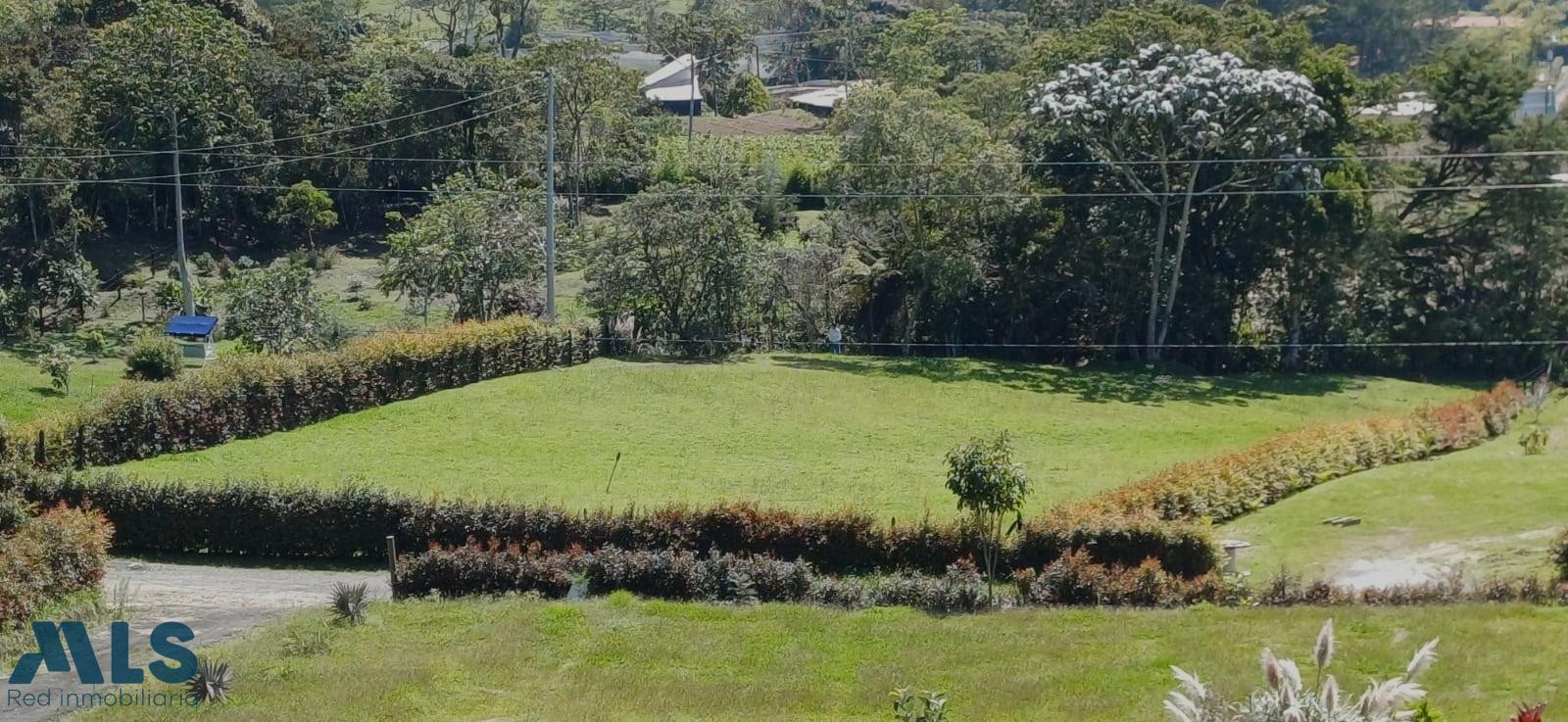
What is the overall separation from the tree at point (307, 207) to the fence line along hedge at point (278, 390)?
64.8 feet

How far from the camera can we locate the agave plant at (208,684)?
18.1 m

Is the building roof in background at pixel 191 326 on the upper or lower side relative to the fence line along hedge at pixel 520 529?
upper

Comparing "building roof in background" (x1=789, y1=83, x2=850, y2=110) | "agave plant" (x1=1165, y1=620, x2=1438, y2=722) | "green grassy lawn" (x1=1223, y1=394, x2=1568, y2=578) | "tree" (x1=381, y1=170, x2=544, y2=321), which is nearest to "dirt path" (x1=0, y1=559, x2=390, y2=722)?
"agave plant" (x1=1165, y1=620, x2=1438, y2=722)

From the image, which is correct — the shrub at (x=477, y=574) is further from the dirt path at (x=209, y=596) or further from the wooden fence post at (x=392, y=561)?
the dirt path at (x=209, y=596)

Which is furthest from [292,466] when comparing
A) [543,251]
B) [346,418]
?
[543,251]

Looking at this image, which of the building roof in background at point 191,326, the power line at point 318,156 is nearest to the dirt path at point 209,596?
the building roof in background at point 191,326

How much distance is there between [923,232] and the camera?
4719 centimetres

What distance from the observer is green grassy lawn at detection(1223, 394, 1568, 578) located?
81.8ft

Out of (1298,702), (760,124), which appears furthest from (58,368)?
(760,124)

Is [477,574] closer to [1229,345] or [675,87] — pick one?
[1229,345]

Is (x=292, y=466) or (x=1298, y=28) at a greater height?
(x=1298, y=28)

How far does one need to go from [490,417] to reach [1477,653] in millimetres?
22259

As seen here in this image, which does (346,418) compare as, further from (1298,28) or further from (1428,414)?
(1298,28)

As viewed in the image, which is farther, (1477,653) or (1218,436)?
(1218,436)
